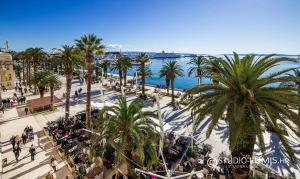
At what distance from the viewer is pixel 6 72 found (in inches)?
2076

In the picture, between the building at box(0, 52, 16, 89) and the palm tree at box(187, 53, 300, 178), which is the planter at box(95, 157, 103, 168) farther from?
the building at box(0, 52, 16, 89)

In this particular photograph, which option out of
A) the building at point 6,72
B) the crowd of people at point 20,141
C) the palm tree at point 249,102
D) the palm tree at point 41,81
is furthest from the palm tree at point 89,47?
the building at point 6,72

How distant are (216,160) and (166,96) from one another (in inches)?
1062

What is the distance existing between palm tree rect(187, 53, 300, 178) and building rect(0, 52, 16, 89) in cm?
5600

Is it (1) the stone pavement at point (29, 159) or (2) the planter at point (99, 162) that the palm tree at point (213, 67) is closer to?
(2) the planter at point (99, 162)

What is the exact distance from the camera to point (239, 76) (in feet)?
30.1

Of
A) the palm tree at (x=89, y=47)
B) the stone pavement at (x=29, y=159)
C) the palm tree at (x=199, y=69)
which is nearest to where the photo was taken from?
the palm tree at (x=199, y=69)

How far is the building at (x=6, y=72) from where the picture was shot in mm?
51572

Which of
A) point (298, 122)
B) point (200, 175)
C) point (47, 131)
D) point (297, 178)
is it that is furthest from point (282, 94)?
point (47, 131)

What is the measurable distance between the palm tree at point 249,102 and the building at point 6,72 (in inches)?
2205

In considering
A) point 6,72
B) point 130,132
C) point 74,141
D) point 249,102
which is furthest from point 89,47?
point 6,72

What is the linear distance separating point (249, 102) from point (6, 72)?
5876 centimetres

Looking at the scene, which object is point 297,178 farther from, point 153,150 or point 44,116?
point 44,116

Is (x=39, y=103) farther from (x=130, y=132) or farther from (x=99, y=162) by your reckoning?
(x=130, y=132)
